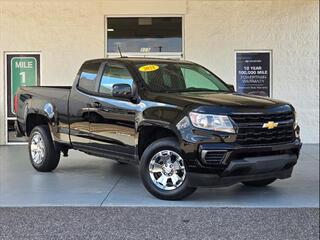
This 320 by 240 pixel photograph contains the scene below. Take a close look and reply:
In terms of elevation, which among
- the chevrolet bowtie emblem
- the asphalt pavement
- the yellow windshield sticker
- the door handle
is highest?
the yellow windshield sticker

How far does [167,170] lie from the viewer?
6.95 metres

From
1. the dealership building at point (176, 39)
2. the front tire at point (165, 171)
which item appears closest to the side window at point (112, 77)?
the front tire at point (165, 171)

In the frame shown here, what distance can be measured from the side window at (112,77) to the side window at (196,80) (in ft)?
3.00

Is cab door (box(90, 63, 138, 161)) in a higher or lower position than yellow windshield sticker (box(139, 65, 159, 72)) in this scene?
lower

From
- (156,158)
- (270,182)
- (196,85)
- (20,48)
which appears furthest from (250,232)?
(20,48)

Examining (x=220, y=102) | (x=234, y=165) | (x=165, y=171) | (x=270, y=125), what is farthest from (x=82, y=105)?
(x=270, y=125)

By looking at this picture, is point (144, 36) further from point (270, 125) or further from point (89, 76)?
point (270, 125)

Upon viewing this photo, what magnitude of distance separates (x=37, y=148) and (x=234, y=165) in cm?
404

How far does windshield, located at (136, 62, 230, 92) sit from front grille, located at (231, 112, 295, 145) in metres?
1.27

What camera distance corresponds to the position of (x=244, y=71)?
1306 cm

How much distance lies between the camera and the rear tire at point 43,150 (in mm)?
8906

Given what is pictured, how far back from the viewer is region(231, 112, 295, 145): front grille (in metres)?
6.59

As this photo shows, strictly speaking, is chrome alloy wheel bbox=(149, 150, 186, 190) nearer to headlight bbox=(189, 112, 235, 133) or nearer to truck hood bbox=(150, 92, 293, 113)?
headlight bbox=(189, 112, 235, 133)

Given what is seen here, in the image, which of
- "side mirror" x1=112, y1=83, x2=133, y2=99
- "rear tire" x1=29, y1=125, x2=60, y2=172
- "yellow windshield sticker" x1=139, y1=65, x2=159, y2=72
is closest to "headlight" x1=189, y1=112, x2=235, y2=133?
"side mirror" x1=112, y1=83, x2=133, y2=99
